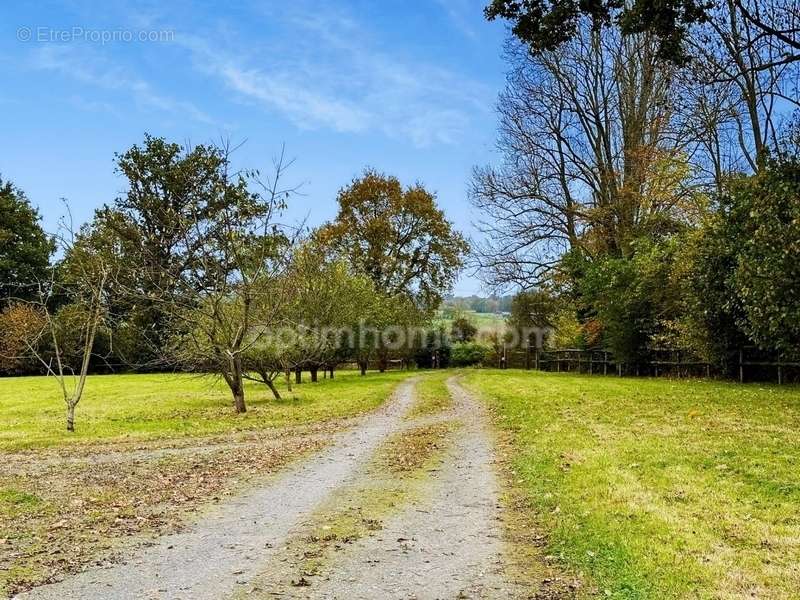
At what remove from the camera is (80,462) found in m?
10.4

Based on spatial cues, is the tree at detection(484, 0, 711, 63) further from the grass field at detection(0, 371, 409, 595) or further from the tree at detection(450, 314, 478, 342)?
the tree at detection(450, 314, 478, 342)

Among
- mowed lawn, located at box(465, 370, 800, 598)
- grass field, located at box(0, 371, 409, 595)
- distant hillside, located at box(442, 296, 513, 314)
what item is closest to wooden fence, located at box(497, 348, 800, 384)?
distant hillside, located at box(442, 296, 513, 314)

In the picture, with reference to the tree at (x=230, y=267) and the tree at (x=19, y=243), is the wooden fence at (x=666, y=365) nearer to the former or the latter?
the tree at (x=230, y=267)

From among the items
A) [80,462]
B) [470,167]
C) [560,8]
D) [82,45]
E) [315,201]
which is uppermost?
[470,167]

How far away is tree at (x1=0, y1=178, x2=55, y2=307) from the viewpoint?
48.0 m

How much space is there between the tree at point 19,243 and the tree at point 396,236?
76.2ft

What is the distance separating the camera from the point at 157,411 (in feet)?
64.5

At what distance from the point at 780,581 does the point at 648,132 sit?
1020 inches

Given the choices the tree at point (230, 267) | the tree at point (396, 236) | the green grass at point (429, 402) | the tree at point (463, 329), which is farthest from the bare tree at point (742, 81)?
the tree at point (463, 329)

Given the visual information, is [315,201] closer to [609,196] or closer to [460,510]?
[460,510]

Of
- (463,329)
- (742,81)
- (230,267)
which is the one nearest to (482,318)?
(463,329)

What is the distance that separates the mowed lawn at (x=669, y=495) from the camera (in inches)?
180

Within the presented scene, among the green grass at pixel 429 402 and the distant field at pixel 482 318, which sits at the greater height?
the distant field at pixel 482 318

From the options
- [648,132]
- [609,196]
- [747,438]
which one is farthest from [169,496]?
[609,196]
